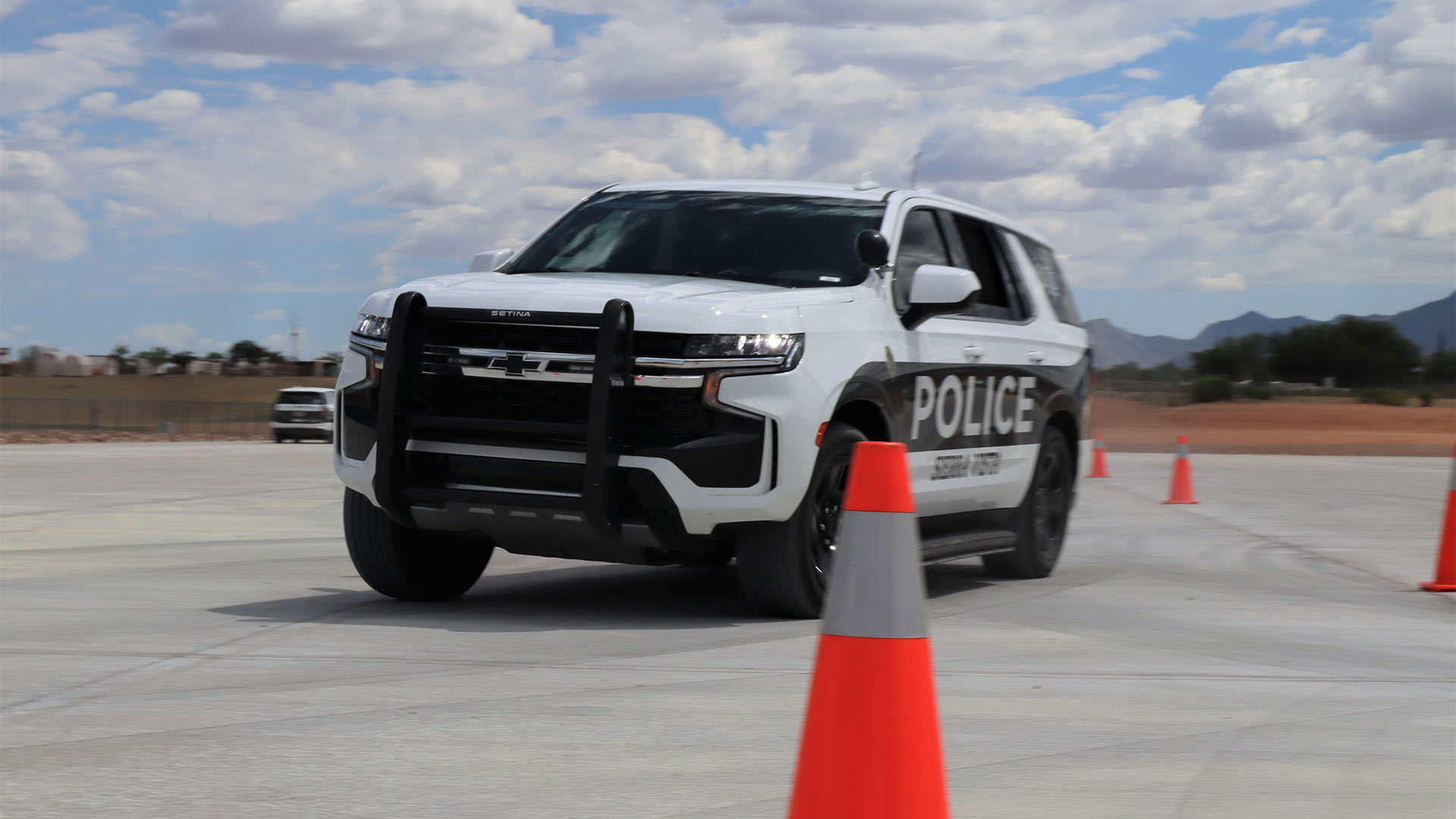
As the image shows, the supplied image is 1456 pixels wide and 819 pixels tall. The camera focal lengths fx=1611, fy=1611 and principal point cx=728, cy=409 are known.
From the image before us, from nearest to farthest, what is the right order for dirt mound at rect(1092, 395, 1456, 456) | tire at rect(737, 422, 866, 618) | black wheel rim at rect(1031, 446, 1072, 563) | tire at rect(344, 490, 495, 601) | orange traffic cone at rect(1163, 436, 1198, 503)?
tire at rect(737, 422, 866, 618), tire at rect(344, 490, 495, 601), black wheel rim at rect(1031, 446, 1072, 563), orange traffic cone at rect(1163, 436, 1198, 503), dirt mound at rect(1092, 395, 1456, 456)

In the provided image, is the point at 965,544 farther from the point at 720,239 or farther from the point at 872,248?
the point at 720,239

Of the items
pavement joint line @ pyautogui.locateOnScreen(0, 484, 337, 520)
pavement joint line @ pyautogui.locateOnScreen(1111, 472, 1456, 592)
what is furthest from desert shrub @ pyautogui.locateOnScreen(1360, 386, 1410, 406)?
pavement joint line @ pyautogui.locateOnScreen(0, 484, 337, 520)

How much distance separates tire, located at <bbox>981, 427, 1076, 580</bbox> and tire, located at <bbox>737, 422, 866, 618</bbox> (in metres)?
2.32

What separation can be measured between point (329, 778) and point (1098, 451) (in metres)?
19.3

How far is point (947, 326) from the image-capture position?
7.99 meters

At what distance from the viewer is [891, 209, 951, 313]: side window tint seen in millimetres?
7668

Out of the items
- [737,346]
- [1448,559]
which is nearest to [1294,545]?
[1448,559]

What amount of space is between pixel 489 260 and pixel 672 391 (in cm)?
199

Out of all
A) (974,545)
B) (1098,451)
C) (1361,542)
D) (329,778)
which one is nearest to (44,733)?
(329,778)

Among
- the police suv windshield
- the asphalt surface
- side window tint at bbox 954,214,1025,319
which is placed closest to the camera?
the asphalt surface

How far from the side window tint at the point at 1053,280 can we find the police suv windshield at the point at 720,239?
→ 1.90 m

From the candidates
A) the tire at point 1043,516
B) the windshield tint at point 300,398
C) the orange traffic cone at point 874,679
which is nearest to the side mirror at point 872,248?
the tire at point 1043,516

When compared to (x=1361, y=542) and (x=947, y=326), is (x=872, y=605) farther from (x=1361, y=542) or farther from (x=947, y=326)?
(x=1361, y=542)

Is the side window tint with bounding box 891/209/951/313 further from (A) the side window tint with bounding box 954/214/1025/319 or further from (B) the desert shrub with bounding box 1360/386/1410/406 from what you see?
(B) the desert shrub with bounding box 1360/386/1410/406
